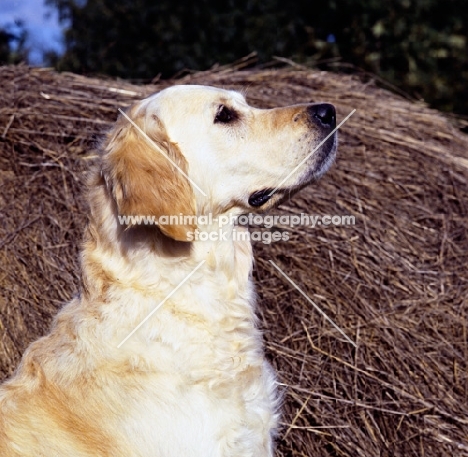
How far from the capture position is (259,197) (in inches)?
124

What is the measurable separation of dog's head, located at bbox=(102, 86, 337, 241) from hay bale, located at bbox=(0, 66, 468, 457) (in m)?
1.03

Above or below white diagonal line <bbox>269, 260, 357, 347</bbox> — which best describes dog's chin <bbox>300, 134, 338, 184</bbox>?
above

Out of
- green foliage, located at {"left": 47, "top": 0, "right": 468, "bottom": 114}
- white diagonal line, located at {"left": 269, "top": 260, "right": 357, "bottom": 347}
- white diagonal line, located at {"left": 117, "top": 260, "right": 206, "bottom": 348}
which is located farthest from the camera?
green foliage, located at {"left": 47, "top": 0, "right": 468, "bottom": 114}

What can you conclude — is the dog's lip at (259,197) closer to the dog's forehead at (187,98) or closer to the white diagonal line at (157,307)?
the white diagonal line at (157,307)

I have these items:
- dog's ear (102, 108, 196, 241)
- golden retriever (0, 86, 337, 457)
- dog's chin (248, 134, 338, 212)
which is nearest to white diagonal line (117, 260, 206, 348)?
golden retriever (0, 86, 337, 457)

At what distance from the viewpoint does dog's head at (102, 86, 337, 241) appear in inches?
122

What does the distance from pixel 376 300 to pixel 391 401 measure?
561 millimetres

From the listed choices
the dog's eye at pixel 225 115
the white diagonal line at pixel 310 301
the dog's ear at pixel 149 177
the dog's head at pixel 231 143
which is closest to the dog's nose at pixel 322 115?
the dog's head at pixel 231 143

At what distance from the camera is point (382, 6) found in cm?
915

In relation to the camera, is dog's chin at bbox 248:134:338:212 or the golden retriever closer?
the golden retriever

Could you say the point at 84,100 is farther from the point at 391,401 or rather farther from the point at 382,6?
Result: the point at 382,6

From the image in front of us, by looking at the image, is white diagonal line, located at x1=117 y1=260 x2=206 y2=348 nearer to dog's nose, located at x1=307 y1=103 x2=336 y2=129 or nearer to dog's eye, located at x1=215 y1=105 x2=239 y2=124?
dog's eye, located at x1=215 y1=105 x2=239 y2=124

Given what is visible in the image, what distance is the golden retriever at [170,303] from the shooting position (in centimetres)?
277

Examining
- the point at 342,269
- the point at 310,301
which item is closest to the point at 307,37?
the point at 342,269
